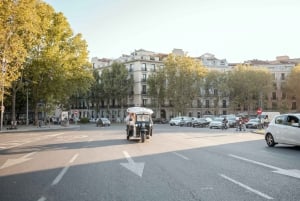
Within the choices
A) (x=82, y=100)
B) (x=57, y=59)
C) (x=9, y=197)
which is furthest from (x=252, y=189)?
(x=82, y=100)

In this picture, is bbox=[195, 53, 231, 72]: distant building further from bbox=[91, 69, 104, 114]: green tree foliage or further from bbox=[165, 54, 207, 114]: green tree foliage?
bbox=[91, 69, 104, 114]: green tree foliage

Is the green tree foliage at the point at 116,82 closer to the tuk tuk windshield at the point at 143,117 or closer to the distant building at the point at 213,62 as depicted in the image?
the distant building at the point at 213,62

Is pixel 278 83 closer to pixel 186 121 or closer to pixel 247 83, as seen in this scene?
pixel 247 83

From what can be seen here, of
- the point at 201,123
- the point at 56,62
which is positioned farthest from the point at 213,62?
the point at 56,62

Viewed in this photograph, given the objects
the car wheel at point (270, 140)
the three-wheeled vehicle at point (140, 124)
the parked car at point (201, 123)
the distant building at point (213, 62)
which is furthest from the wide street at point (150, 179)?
the distant building at point (213, 62)

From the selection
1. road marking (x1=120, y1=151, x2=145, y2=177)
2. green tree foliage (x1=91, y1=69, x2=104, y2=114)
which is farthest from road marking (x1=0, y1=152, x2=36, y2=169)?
green tree foliage (x1=91, y1=69, x2=104, y2=114)

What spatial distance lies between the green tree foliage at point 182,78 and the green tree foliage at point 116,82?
1220 cm

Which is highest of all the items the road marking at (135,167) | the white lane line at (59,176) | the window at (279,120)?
A: the window at (279,120)

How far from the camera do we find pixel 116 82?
92812 millimetres

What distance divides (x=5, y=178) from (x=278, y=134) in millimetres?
13576

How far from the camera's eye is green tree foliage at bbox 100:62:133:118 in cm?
9269

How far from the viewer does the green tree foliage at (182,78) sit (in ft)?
278

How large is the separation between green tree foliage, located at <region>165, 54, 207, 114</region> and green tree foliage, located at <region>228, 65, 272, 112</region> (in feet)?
28.1

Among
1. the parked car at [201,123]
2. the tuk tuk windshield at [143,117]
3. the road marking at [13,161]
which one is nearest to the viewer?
the road marking at [13,161]
